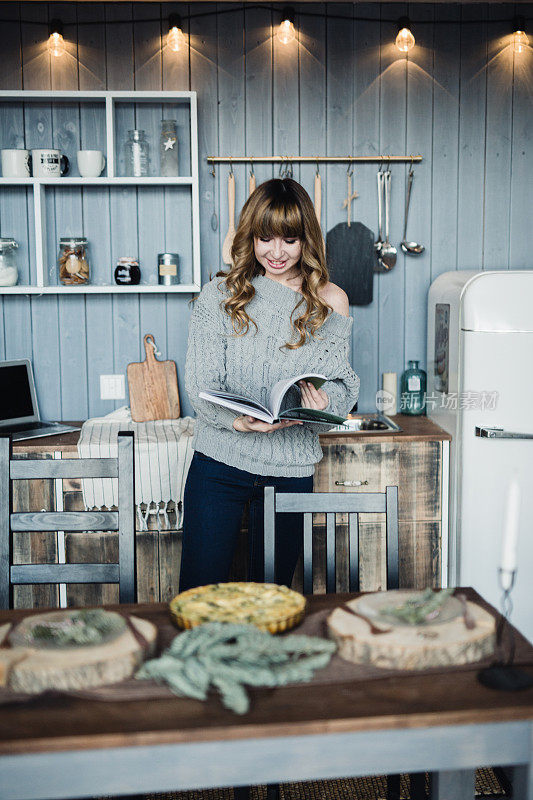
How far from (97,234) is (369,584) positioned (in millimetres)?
1681

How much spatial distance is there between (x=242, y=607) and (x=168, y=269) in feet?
5.97

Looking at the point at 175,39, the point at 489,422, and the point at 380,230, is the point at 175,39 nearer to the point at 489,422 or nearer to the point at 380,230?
the point at 380,230

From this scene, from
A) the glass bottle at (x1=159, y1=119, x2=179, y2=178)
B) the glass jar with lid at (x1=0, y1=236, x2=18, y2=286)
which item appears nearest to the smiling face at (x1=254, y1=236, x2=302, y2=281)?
the glass bottle at (x1=159, y1=119, x2=179, y2=178)

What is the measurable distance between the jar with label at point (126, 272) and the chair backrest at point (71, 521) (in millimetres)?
1272

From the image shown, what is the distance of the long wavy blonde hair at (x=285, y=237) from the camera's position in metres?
1.96

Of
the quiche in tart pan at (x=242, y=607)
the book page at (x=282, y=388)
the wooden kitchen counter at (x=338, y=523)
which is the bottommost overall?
the wooden kitchen counter at (x=338, y=523)

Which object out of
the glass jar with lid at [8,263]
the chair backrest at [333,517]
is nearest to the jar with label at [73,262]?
the glass jar with lid at [8,263]

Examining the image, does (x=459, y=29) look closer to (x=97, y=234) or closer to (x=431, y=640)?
(x=97, y=234)

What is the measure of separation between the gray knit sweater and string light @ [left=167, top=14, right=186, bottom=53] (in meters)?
1.26

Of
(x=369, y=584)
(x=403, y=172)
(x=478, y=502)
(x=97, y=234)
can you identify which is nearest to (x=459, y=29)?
(x=403, y=172)

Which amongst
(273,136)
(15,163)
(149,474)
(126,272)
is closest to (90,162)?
(15,163)

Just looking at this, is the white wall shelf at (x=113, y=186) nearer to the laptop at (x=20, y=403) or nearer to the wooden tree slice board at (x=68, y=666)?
the laptop at (x=20, y=403)

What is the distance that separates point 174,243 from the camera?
2.98 m

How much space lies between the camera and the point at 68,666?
1079mm
